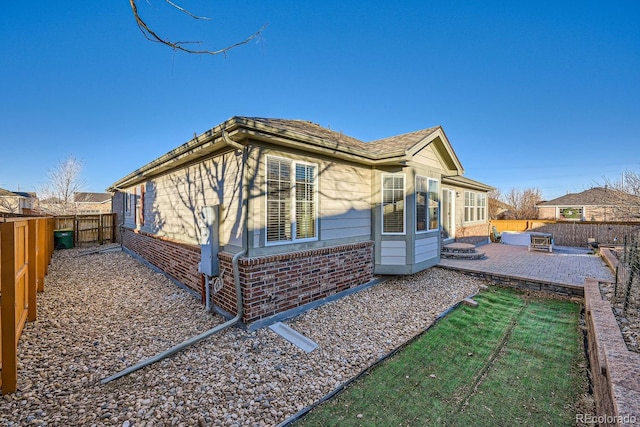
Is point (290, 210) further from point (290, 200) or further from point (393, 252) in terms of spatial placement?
point (393, 252)

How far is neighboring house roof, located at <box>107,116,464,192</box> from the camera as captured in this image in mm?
4430

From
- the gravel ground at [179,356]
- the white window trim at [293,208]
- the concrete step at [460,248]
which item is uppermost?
the white window trim at [293,208]

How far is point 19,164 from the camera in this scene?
2220cm

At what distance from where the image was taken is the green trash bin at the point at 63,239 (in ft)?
43.1

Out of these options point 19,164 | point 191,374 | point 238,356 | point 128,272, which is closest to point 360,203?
point 238,356

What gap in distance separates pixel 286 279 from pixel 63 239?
14.6 metres

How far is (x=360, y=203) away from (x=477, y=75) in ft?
29.0

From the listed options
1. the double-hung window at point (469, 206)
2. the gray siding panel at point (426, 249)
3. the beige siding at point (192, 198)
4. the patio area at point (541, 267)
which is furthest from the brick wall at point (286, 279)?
the double-hung window at point (469, 206)

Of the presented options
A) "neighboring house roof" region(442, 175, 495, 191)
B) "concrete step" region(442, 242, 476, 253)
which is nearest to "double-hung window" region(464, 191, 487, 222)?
"neighboring house roof" region(442, 175, 495, 191)

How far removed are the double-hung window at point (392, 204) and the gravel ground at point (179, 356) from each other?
5.29 feet

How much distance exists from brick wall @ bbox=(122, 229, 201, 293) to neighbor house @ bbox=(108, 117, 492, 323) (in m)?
0.03

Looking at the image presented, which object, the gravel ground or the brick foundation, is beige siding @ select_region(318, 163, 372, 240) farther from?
the gravel ground

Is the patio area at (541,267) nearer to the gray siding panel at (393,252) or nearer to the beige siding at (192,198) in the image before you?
the gray siding panel at (393,252)

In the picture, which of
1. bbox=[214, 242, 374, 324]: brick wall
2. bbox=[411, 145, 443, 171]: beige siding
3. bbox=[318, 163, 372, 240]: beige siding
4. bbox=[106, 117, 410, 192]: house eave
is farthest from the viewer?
bbox=[411, 145, 443, 171]: beige siding
